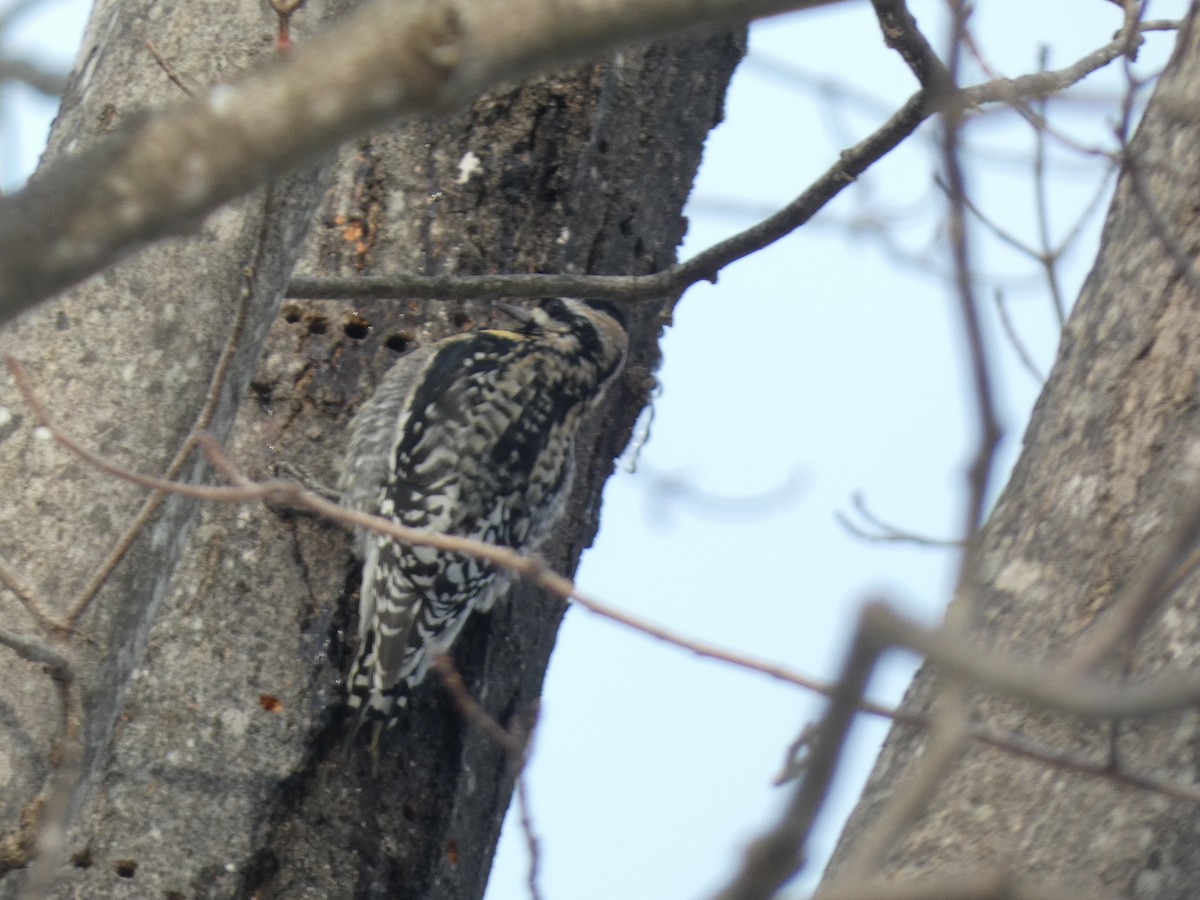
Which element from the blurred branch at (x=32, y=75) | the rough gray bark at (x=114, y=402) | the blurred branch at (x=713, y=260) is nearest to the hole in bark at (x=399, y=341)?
the blurred branch at (x=713, y=260)

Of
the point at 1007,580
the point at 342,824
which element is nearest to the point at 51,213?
the point at 1007,580

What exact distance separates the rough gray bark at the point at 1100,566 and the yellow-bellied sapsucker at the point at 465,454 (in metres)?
1.75

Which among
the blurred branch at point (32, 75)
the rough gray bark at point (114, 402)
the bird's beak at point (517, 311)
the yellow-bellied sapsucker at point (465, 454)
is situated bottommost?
the rough gray bark at point (114, 402)

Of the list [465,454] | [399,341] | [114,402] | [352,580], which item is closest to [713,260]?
[399,341]

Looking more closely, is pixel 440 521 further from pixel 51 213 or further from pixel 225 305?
pixel 51 213

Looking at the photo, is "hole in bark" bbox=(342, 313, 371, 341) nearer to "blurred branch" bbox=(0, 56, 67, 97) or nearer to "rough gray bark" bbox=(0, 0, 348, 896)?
"rough gray bark" bbox=(0, 0, 348, 896)

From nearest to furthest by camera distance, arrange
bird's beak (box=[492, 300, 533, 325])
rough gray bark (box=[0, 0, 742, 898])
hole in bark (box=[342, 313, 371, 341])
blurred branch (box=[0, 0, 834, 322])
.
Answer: blurred branch (box=[0, 0, 834, 322]), rough gray bark (box=[0, 0, 742, 898]), hole in bark (box=[342, 313, 371, 341]), bird's beak (box=[492, 300, 533, 325])

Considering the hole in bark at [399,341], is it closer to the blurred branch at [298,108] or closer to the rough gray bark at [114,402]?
the rough gray bark at [114,402]

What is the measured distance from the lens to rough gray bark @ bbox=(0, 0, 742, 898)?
3.05 meters

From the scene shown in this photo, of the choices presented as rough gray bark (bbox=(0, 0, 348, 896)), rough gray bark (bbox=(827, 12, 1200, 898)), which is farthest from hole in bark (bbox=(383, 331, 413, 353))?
rough gray bark (bbox=(827, 12, 1200, 898))

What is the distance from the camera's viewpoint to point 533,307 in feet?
16.4

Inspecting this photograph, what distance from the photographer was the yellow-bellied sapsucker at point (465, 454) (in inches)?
150

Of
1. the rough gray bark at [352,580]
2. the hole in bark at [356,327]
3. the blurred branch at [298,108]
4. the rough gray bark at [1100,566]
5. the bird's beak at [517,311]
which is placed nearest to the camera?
the blurred branch at [298,108]

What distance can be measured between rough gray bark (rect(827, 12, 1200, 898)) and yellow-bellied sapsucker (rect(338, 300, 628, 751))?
5.75 ft
